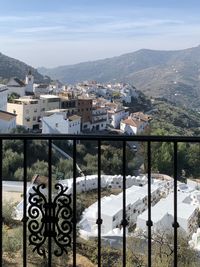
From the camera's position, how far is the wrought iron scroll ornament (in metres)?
2.17

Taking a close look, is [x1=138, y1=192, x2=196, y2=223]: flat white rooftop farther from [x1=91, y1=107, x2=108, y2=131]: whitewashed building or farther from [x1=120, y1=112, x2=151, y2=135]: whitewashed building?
[x1=91, y1=107, x2=108, y2=131]: whitewashed building

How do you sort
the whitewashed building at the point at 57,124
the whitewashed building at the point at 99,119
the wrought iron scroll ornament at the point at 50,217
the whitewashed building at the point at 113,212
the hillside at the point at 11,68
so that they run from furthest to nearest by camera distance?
the hillside at the point at 11,68 → the whitewashed building at the point at 99,119 → the whitewashed building at the point at 57,124 → the whitewashed building at the point at 113,212 → the wrought iron scroll ornament at the point at 50,217

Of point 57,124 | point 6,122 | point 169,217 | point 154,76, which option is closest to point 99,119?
point 57,124

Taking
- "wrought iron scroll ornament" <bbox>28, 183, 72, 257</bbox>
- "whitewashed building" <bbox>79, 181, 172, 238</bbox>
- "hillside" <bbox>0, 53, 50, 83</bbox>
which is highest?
"hillside" <bbox>0, 53, 50, 83</bbox>

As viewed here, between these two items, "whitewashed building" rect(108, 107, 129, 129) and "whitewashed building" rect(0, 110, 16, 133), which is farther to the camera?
"whitewashed building" rect(108, 107, 129, 129)

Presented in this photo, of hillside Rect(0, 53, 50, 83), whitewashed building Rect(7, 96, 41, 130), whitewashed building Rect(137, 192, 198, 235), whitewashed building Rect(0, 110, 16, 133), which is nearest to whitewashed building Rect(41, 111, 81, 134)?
whitewashed building Rect(7, 96, 41, 130)

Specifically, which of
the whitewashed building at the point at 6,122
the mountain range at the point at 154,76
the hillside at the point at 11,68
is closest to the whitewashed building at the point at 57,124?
the whitewashed building at the point at 6,122

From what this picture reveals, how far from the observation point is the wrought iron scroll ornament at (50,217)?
217 cm

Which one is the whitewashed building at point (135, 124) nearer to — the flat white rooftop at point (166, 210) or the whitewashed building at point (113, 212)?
the whitewashed building at point (113, 212)

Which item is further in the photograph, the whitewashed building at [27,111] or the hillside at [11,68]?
the hillside at [11,68]

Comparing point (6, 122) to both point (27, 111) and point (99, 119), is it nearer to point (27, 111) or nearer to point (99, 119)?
point (27, 111)

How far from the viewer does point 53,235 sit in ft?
7.36

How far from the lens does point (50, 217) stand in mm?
2205

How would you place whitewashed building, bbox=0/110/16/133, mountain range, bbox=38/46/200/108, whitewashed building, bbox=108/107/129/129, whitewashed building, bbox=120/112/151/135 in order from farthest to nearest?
mountain range, bbox=38/46/200/108 < whitewashed building, bbox=108/107/129/129 < whitewashed building, bbox=120/112/151/135 < whitewashed building, bbox=0/110/16/133
